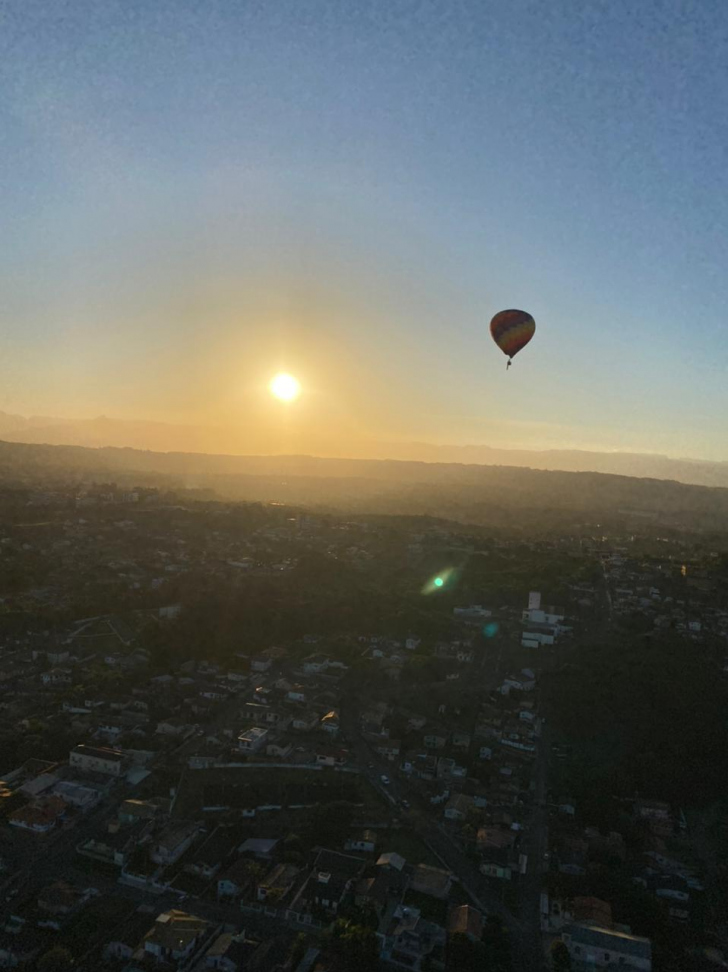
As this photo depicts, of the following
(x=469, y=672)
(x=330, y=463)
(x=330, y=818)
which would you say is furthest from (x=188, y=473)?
(x=330, y=818)

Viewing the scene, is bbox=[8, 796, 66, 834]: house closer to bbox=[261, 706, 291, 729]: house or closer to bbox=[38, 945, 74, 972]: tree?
bbox=[38, 945, 74, 972]: tree

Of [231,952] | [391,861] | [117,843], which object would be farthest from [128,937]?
[391,861]

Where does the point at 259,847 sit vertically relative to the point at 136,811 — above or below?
below

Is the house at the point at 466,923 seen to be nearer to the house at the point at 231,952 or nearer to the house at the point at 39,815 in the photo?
the house at the point at 231,952

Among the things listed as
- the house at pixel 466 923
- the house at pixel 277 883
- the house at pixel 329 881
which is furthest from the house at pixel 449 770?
the house at pixel 277 883

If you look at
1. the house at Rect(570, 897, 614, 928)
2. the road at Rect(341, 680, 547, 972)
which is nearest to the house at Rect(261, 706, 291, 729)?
the road at Rect(341, 680, 547, 972)

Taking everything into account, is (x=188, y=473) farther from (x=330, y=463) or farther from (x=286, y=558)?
(x=286, y=558)

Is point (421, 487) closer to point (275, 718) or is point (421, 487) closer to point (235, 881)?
point (275, 718)
